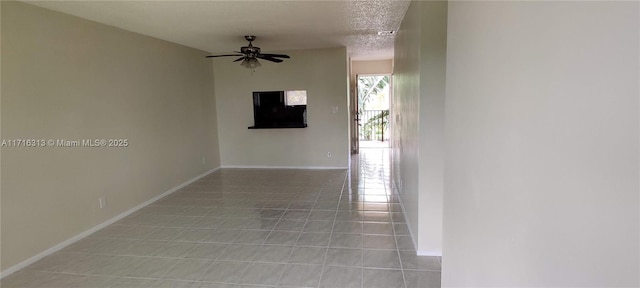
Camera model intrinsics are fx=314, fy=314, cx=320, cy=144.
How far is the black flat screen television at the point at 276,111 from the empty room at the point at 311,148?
3 centimetres

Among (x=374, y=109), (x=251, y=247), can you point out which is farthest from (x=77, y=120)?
(x=374, y=109)

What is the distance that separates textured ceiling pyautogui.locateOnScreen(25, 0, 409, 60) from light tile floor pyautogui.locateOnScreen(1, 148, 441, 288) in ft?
7.41

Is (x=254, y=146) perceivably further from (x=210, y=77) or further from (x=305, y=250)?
(x=305, y=250)

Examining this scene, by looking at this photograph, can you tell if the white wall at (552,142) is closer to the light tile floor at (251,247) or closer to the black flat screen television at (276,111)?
the light tile floor at (251,247)

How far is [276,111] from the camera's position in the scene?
6.24m

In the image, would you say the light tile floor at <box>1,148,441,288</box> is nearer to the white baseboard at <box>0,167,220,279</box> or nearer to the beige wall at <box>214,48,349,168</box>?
the white baseboard at <box>0,167,220,279</box>

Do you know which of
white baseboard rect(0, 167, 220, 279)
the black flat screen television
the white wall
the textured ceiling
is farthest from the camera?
the black flat screen television

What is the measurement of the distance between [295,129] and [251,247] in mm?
3599

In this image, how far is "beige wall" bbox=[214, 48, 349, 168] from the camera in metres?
5.97

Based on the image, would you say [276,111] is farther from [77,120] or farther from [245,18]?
[77,120]

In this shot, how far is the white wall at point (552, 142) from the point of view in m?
0.51

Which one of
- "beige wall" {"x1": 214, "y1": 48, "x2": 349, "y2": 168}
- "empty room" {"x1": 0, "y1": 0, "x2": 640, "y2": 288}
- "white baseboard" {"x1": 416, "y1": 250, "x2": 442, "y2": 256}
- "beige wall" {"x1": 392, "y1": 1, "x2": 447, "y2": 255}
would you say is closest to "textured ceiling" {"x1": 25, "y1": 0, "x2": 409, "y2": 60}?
"empty room" {"x1": 0, "y1": 0, "x2": 640, "y2": 288}

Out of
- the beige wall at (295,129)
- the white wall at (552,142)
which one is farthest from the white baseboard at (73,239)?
the white wall at (552,142)

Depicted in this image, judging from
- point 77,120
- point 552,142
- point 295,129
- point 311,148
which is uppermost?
point 77,120
